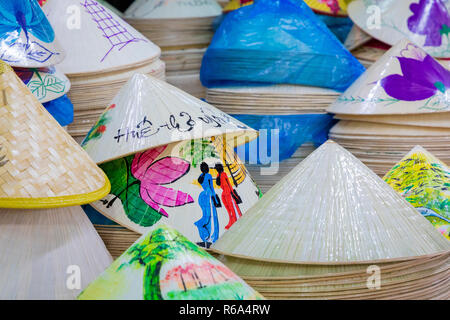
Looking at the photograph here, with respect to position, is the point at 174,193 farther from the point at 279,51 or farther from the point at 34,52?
the point at 279,51

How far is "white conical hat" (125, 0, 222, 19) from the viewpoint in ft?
12.2

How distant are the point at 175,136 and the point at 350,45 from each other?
1.79m

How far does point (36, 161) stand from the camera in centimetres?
176

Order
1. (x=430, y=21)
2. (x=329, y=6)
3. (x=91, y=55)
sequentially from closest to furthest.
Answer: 1. (x=91, y=55)
2. (x=430, y=21)
3. (x=329, y=6)

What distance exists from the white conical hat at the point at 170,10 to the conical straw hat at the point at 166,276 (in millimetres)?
2368

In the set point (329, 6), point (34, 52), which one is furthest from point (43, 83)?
point (329, 6)

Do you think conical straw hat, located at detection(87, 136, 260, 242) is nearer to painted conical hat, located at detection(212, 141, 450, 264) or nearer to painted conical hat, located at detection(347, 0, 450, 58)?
painted conical hat, located at detection(212, 141, 450, 264)

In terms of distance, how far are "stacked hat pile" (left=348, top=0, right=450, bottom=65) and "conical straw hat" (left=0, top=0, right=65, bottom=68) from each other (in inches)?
65.7

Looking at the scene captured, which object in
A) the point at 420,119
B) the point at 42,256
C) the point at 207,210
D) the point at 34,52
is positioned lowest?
the point at 420,119

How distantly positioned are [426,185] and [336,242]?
58 centimetres

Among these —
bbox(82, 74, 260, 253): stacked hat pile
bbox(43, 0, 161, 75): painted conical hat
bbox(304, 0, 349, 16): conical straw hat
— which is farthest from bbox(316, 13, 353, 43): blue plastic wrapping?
bbox(82, 74, 260, 253): stacked hat pile

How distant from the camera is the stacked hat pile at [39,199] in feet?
5.67

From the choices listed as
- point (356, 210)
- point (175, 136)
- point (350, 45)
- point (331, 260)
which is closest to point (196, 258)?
point (331, 260)

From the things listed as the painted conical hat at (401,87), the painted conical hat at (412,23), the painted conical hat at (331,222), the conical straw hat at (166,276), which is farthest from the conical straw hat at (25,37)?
the painted conical hat at (412,23)
